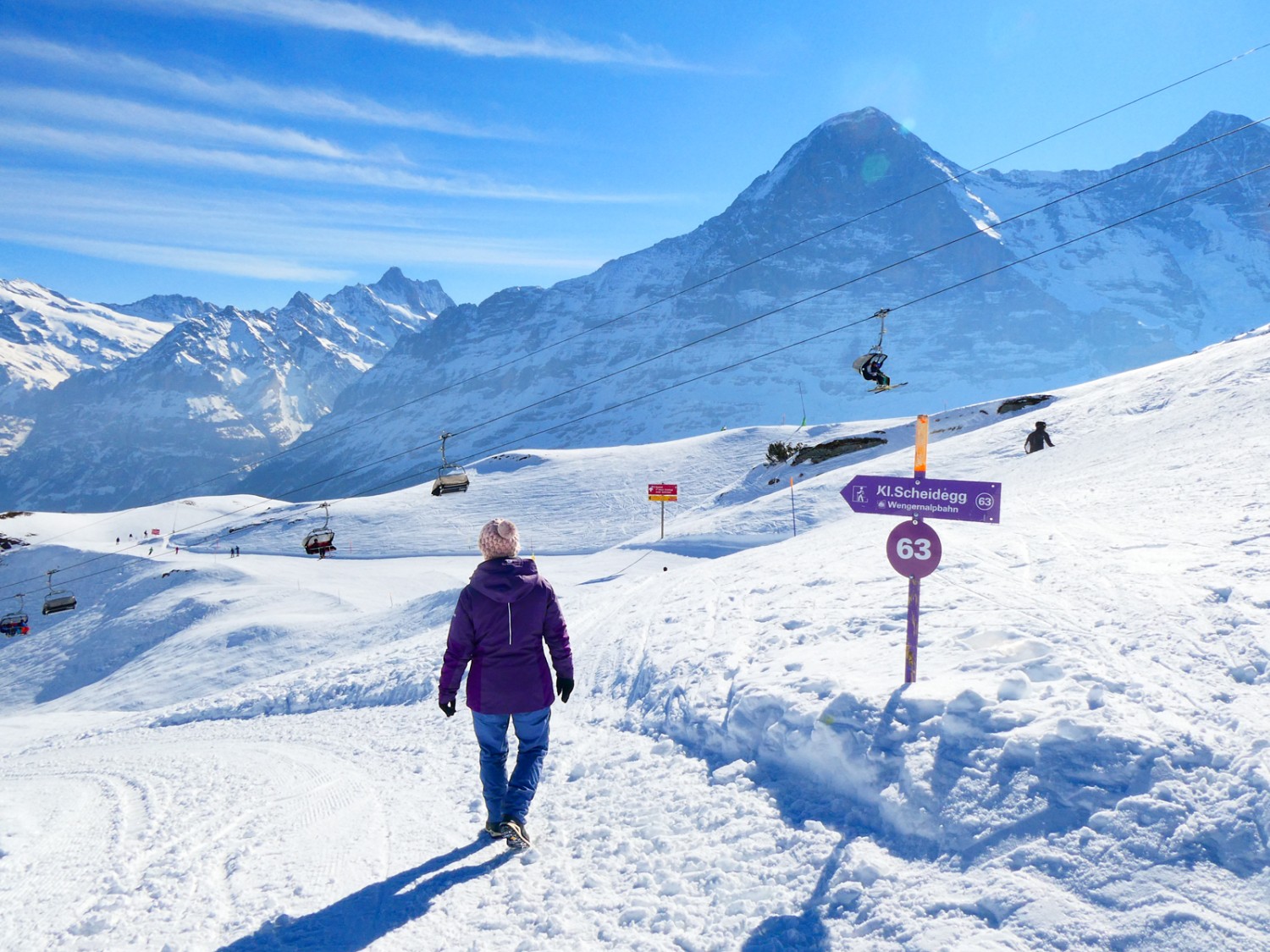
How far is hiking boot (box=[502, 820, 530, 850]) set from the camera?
5.13m

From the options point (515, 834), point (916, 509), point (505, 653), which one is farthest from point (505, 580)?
point (916, 509)

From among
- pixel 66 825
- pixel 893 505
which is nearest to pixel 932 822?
pixel 893 505

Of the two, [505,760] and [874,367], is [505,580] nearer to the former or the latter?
[505,760]

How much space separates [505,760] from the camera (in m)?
5.19

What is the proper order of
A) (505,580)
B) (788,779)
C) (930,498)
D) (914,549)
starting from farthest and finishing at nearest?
(914,549)
(930,498)
(788,779)
(505,580)

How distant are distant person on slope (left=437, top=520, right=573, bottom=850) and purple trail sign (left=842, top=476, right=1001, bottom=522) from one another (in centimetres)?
282

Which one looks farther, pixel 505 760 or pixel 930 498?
pixel 930 498

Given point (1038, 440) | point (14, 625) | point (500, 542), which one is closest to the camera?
point (500, 542)

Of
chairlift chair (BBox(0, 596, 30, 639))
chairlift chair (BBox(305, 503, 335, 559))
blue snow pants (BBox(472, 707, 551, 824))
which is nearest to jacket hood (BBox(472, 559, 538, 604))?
blue snow pants (BBox(472, 707, 551, 824))

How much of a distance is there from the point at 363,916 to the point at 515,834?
3.74 ft

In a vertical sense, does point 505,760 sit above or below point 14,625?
above

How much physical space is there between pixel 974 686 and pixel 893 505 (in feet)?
5.49

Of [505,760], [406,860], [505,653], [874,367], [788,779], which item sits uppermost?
[874,367]

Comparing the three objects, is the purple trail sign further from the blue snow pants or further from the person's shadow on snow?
the person's shadow on snow
